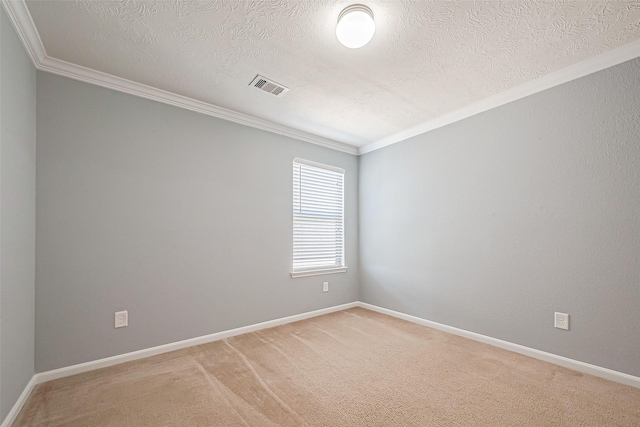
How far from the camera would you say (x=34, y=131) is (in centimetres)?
215

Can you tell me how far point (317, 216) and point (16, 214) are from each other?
9.35 feet

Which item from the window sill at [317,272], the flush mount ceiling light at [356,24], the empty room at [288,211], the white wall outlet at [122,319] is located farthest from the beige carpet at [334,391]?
the flush mount ceiling light at [356,24]

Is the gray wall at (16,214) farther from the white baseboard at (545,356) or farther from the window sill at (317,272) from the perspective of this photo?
the white baseboard at (545,356)

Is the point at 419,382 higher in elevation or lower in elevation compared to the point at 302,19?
→ lower

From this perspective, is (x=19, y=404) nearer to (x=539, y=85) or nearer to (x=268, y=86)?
(x=268, y=86)

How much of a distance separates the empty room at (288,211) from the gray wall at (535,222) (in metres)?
0.02

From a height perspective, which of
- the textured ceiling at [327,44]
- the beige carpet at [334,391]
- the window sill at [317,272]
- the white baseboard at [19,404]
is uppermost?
the textured ceiling at [327,44]

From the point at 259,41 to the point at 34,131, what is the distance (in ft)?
5.97

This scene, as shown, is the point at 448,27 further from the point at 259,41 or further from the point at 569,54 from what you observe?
the point at 259,41

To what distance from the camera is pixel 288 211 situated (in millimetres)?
3615

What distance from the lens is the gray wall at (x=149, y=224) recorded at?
7.33 ft

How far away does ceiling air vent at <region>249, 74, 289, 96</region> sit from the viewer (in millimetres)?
2514

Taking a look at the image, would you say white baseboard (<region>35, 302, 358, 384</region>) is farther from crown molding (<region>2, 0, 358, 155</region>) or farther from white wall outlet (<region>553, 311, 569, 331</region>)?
white wall outlet (<region>553, 311, 569, 331</region>)

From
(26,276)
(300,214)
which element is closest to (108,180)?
(26,276)
